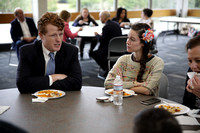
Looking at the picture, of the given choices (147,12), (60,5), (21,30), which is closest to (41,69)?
(21,30)

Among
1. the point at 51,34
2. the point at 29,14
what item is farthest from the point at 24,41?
the point at 51,34

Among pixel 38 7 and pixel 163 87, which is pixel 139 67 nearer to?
pixel 163 87

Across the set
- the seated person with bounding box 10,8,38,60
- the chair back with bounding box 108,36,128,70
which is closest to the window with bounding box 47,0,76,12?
the seated person with bounding box 10,8,38,60

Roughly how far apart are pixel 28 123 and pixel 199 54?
1.20 meters

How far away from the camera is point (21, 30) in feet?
21.5

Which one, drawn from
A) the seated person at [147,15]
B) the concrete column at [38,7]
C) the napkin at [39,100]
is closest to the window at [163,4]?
the seated person at [147,15]

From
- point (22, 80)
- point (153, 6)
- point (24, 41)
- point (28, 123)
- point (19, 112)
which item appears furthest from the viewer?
point (153, 6)

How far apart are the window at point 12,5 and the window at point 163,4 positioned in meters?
5.65

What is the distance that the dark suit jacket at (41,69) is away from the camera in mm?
2301

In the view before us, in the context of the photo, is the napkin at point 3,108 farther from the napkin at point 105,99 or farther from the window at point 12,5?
the window at point 12,5

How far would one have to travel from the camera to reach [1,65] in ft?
21.8

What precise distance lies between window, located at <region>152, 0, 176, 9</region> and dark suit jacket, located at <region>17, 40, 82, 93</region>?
32.9 ft

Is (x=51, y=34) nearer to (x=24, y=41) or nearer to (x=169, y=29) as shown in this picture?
(x=24, y=41)

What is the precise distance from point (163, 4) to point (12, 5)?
6.86 m
